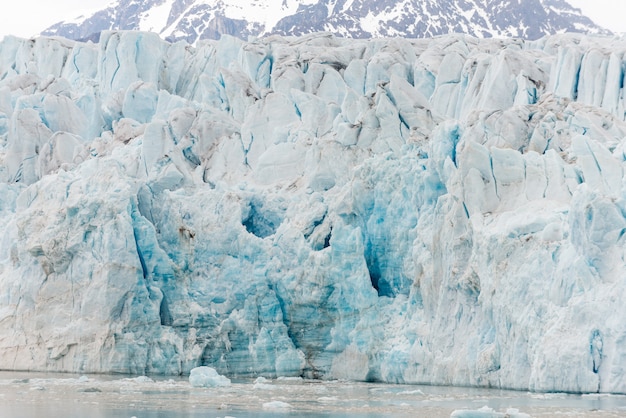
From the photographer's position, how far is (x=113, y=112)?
3516cm

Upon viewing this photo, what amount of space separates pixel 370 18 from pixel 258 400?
162ft

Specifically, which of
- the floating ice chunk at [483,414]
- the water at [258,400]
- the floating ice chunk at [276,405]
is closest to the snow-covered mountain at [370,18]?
the water at [258,400]

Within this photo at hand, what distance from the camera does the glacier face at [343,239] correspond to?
838 inches

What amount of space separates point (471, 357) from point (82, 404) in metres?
8.06

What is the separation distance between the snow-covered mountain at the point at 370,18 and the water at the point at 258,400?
4303 cm

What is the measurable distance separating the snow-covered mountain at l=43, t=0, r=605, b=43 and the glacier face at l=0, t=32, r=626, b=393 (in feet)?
110

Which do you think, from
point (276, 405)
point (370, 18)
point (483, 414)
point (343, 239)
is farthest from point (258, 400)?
point (370, 18)

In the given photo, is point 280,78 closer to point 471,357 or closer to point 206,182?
point 206,182

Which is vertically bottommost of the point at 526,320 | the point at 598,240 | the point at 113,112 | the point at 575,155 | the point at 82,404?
the point at 82,404

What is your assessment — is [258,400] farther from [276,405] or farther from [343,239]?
[343,239]

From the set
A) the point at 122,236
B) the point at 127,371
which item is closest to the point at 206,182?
the point at 122,236

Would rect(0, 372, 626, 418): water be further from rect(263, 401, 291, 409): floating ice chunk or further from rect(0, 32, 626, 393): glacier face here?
rect(0, 32, 626, 393): glacier face

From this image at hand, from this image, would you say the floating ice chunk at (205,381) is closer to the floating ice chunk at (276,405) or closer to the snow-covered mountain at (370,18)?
the floating ice chunk at (276,405)

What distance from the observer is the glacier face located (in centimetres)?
2130
